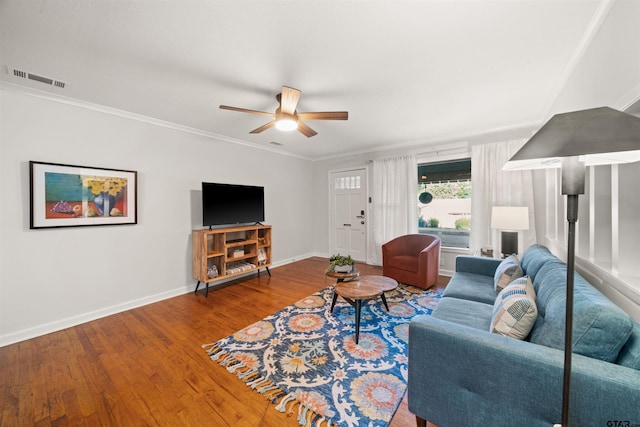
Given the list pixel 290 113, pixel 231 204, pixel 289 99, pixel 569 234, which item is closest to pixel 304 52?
pixel 289 99

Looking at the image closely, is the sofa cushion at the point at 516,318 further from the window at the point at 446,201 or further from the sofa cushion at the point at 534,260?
the window at the point at 446,201

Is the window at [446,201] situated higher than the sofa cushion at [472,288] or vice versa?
the window at [446,201]

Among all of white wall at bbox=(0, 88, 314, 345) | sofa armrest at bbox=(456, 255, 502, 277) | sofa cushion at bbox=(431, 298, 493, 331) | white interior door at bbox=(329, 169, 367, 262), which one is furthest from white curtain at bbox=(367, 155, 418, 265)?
white wall at bbox=(0, 88, 314, 345)

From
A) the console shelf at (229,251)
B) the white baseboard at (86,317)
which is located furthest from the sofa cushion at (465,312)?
the white baseboard at (86,317)

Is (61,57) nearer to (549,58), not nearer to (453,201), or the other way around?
(549,58)

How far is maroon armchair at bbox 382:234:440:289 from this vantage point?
3393mm

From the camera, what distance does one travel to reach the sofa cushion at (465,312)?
1.69 m

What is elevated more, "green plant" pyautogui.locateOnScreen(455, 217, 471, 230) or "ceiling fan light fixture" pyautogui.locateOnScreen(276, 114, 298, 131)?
"ceiling fan light fixture" pyautogui.locateOnScreen(276, 114, 298, 131)

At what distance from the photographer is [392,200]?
15.1 feet

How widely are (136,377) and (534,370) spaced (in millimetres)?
2499

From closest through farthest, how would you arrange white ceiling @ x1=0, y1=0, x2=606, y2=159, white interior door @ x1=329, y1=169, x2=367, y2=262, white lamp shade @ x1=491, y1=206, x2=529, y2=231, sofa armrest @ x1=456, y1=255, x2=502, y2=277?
white ceiling @ x1=0, y1=0, x2=606, y2=159
sofa armrest @ x1=456, y1=255, x2=502, y2=277
white lamp shade @ x1=491, y1=206, x2=529, y2=231
white interior door @ x1=329, y1=169, x2=367, y2=262

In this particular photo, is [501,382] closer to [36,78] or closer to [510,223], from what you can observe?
[510,223]

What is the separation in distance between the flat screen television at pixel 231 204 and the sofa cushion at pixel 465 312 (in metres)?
3.14

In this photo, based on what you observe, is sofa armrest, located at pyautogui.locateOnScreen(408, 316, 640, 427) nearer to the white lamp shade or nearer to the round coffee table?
the round coffee table
